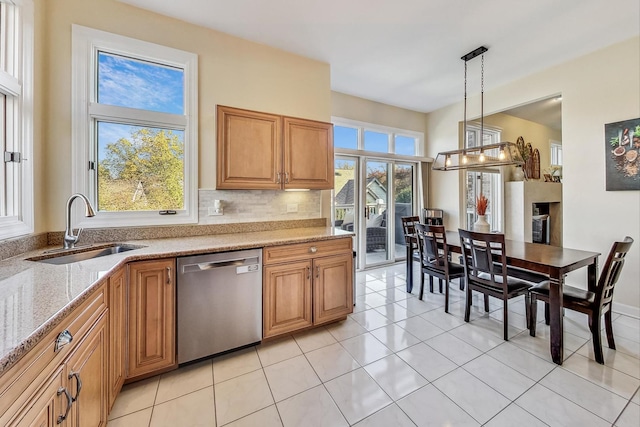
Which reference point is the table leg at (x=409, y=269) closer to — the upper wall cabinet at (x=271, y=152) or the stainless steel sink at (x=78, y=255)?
the upper wall cabinet at (x=271, y=152)

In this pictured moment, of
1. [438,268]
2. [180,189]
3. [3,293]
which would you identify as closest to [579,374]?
[438,268]

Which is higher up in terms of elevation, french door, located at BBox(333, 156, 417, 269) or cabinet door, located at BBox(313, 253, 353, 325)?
french door, located at BBox(333, 156, 417, 269)

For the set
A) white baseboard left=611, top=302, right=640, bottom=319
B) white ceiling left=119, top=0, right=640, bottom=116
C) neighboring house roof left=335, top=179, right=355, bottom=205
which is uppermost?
white ceiling left=119, top=0, right=640, bottom=116

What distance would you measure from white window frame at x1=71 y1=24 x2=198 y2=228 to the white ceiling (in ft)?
1.34

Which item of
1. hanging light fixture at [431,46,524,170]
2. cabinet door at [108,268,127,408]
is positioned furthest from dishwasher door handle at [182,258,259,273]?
hanging light fixture at [431,46,524,170]

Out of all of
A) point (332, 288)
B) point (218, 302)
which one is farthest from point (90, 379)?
point (332, 288)

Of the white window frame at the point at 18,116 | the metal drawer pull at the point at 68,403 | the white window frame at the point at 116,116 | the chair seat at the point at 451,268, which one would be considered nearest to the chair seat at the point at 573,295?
the chair seat at the point at 451,268

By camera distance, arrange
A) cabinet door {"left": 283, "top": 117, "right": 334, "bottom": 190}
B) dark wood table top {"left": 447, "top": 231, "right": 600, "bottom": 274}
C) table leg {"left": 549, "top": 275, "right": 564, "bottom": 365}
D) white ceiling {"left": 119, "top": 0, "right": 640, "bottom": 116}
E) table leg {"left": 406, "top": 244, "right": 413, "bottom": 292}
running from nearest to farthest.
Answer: table leg {"left": 549, "top": 275, "right": 564, "bottom": 365}, dark wood table top {"left": 447, "top": 231, "right": 600, "bottom": 274}, white ceiling {"left": 119, "top": 0, "right": 640, "bottom": 116}, cabinet door {"left": 283, "top": 117, "right": 334, "bottom": 190}, table leg {"left": 406, "top": 244, "right": 413, "bottom": 292}

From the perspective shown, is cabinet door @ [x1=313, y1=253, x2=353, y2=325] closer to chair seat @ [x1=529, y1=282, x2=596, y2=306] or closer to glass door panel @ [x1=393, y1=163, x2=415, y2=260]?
chair seat @ [x1=529, y1=282, x2=596, y2=306]

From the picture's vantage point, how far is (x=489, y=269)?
2467 millimetres

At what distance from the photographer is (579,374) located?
6.27 ft

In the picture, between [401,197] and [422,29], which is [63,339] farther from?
[401,197]

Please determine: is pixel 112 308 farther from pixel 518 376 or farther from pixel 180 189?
pixel 518 376

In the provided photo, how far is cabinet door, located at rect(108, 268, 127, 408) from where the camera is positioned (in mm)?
1501
